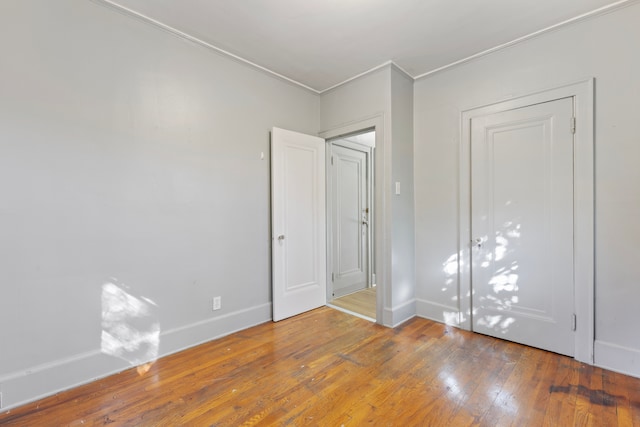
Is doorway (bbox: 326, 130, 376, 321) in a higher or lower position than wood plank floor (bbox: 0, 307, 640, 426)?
higher

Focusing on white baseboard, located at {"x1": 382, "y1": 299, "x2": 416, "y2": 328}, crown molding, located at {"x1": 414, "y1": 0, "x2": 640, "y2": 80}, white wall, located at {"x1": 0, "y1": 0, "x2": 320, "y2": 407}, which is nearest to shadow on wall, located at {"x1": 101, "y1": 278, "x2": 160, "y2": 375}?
white wall, located at {"x1": 0, "y1": 0, "x2": 320, "y2": 407}

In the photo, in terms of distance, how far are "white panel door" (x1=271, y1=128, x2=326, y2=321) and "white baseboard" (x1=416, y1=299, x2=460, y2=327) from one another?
114 cm

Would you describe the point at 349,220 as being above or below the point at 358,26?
below

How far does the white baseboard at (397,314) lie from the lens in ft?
9.71

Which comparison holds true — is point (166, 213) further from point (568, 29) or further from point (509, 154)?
point (568, 29)

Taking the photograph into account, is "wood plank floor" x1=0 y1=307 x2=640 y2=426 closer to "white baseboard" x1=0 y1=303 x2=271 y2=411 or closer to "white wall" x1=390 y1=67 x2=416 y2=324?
"white baseboard" x1=0 y1=303 x2=271 y2=411

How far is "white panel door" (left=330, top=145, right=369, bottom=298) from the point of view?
3961 millimetres

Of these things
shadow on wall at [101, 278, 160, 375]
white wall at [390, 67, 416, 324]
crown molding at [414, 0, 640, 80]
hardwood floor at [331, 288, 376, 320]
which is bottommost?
hardwood floor at [331, 288, 376, 320]

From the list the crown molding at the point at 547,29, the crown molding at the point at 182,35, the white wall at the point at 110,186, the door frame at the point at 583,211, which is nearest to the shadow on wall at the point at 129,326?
the white wall at the point at 110,186

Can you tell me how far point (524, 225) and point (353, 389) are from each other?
6.52 feet

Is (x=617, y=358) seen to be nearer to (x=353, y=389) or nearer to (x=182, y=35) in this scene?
(x=353, y=389)

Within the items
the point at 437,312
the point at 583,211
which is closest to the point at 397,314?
the point at 437,312

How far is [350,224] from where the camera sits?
423 cm

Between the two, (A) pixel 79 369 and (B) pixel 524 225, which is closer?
(A) pixel 79 369
